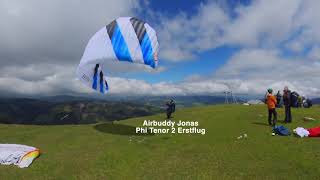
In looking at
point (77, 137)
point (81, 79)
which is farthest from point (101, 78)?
point (77, 137)

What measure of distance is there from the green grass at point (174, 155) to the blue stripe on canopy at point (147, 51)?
25.5ft

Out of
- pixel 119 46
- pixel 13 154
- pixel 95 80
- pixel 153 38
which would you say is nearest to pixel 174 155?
pixel 153 38

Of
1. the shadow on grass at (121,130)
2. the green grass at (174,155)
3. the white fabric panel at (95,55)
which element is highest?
the white fabric panel at (95,55)

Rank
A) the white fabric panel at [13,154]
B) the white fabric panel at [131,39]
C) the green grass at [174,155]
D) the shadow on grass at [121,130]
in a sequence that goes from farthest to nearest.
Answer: the shadow on grass at [121,130] → the white fabric panel at [131,39] → the white fabric panel at [13,154] → the green grass at [174,155]

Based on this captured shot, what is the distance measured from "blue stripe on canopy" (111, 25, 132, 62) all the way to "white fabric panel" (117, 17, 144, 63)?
31 centimetres

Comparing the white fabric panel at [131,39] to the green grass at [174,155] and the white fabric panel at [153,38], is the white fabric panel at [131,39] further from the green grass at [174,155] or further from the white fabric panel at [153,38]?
the green grass at [174,155]

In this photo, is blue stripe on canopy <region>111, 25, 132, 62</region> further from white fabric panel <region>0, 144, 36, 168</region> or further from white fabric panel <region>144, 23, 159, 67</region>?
white fabric panel <region>0, 144, 36, 168</region>

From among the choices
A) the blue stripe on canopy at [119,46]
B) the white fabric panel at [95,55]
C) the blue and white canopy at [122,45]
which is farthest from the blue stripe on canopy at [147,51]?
the white fabric panel at [95,55]

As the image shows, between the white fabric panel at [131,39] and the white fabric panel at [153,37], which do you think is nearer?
the white fabric panel at [131,39]

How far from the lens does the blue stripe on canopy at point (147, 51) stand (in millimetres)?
31422

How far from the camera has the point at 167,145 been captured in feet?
101

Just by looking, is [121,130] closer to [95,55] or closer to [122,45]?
[95,55]

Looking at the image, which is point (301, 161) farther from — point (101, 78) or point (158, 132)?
point (101, 78)

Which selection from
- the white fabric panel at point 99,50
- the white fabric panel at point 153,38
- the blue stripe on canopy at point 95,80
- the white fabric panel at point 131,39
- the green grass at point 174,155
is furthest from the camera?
the blue stripe on canopy at point 95,80
